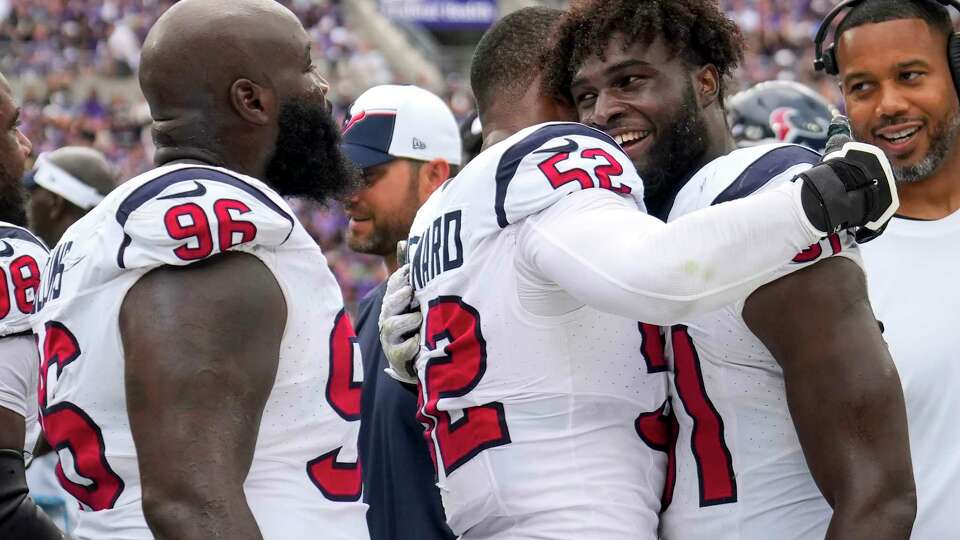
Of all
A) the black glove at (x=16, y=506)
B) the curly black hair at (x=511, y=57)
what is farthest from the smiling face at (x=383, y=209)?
the black glove at (x=16, y=506)

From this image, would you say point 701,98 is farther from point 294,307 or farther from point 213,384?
point 213,384

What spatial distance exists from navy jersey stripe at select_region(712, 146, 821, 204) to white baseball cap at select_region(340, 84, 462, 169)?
2201 mm

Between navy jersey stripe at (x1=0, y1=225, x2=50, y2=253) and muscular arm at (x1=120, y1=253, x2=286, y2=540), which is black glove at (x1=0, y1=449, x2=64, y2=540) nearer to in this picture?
navy jersey stripe at (x1=0, y1=225, x2=50, y2=253)

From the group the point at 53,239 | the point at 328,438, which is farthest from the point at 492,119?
the point at 53,239

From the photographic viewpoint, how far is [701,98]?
3.13 meters

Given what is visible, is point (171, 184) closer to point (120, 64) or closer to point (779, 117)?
point (779, 117)

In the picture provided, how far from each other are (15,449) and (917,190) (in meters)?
2.54

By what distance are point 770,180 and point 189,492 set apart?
1311 mm

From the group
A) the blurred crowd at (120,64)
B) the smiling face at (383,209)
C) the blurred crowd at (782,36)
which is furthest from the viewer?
the blurred crowd at (782,36)

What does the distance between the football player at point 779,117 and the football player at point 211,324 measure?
3049 millimetres

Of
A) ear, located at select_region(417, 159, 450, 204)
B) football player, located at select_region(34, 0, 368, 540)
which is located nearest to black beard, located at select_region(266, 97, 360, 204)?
football player, located at select_region(34, 0, 368, 540)

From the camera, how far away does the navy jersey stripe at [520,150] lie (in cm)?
266

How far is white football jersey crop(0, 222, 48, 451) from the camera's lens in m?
3.54

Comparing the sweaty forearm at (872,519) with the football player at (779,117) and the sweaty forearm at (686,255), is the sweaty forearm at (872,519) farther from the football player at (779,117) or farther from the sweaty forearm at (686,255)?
the football player at (779,117)
